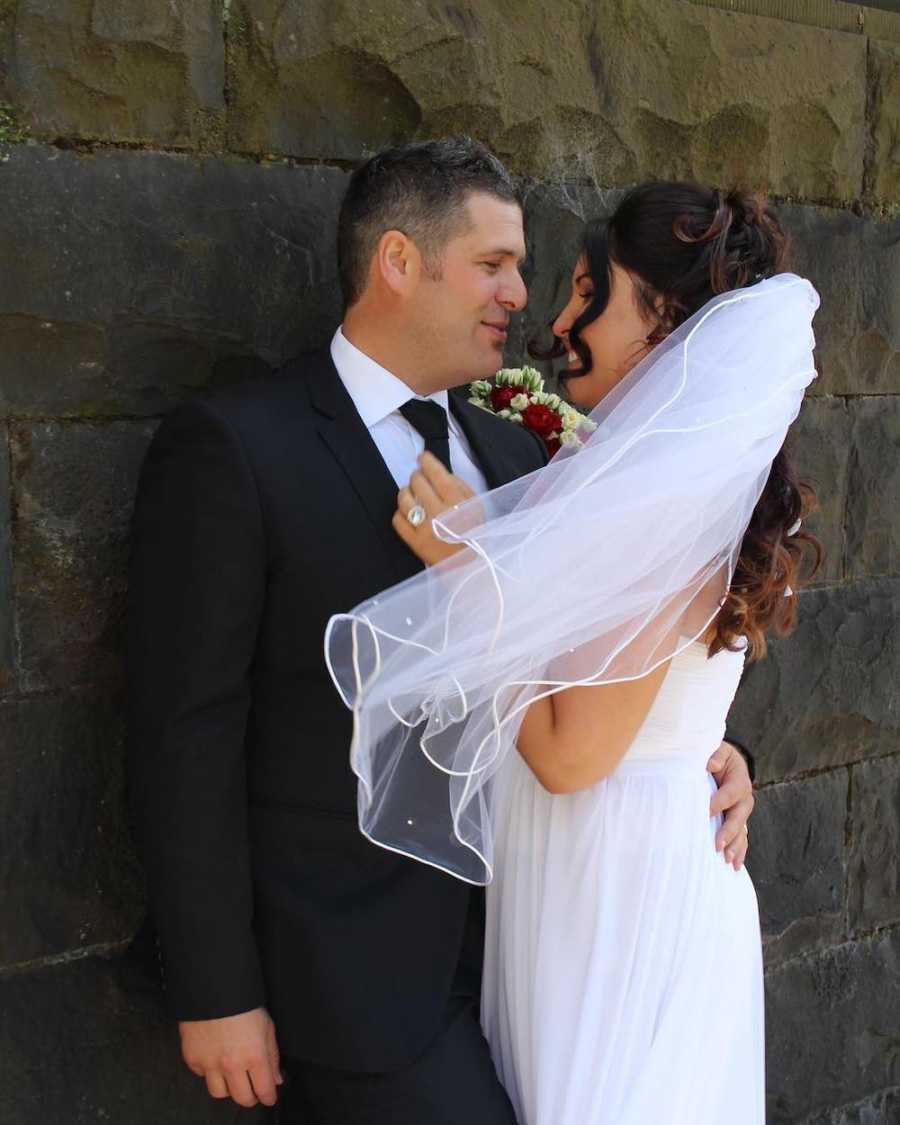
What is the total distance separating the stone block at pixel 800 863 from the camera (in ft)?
13.1

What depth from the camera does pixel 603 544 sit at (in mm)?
2137

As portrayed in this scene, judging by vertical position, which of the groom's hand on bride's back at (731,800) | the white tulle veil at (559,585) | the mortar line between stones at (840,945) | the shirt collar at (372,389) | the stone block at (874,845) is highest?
the shirt collar at (372,389)

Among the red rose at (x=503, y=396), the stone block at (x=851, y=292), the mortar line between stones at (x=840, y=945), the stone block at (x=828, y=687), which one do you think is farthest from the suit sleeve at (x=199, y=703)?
the mortar line between stones at (x=840, y=945)

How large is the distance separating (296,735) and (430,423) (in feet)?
1.95

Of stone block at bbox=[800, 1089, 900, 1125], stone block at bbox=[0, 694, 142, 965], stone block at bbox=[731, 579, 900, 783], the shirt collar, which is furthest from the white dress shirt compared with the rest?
stone block at bbox=[800, 1089, 900, 1125]

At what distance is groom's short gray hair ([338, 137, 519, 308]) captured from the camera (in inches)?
101

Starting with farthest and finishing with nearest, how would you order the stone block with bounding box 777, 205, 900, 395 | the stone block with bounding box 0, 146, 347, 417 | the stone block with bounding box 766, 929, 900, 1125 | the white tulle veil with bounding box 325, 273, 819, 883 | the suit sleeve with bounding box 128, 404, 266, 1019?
the stone block with bounding box 766, 929, 900, 1125 < the stone block with bounding box 777, 205, 900, 395 < the stone block with bounding box 0, 146, 347, 417 < the suit sleeve with bounding box 128, 404, 266, 1019 < the white tulle veil with bounding box 325, 273, 819, 883

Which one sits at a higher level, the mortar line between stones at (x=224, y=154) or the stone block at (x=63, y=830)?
the mortar line between stones at (x=224, y=154)

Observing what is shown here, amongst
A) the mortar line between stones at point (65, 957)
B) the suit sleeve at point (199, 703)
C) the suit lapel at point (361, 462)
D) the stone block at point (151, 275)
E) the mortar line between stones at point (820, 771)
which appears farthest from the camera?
the mortar line between stones at point (820, 771)

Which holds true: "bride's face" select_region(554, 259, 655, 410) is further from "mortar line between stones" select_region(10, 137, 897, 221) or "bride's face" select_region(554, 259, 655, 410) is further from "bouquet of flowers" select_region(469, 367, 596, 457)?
"mortar line between stones" select_region(10, 137, 897, 221)

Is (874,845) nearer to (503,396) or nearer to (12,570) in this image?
(503,396)

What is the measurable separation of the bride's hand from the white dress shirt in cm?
22

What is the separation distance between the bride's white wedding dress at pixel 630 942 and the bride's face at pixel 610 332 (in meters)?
0.49

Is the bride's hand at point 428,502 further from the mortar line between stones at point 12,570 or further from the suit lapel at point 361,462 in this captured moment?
the mortar line between stones at point 12,570
